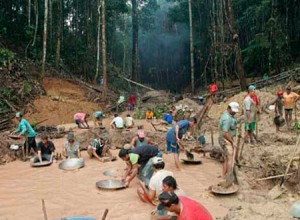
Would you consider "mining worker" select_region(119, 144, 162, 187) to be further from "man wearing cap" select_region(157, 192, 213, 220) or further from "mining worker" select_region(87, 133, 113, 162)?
"man wearing cap" select_region(157, 192, 213, 220)

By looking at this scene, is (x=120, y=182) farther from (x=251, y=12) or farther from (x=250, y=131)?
(x=251, y=12)

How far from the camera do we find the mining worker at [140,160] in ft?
21.9

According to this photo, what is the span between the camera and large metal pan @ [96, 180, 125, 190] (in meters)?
6.91

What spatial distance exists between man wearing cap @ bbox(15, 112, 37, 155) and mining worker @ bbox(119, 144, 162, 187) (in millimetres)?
3989

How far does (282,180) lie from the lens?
6.52 meters

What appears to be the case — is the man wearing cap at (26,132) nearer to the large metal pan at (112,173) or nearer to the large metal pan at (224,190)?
the large metal pan at (112,173)

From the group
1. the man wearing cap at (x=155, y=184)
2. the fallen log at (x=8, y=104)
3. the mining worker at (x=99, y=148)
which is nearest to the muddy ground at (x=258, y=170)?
the fallen log at (x=8, y=104)

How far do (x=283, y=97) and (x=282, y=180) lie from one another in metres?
5.98

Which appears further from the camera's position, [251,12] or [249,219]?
[251,12]

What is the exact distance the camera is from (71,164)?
884 centimetres

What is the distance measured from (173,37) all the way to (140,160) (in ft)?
100

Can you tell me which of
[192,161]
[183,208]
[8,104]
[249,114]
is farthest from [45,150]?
[8,104]

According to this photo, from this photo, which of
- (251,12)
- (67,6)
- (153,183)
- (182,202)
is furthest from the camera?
(67,6)

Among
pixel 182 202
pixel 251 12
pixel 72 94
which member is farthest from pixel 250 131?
pixel 251 12
